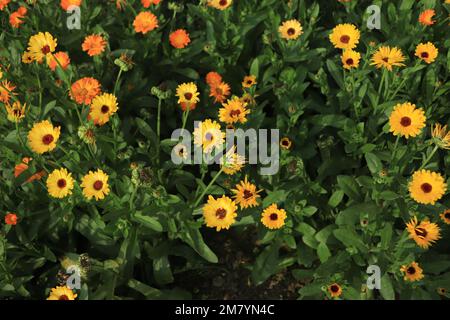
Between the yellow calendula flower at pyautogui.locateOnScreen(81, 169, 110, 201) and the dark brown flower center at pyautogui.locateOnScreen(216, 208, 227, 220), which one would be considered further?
the dark brown flower center at pyautogui.locateOnScreen(216, 208, 227, 220)

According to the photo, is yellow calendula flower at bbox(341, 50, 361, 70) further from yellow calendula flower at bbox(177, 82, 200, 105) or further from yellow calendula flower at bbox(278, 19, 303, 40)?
yellow calendula flower at bbox(177, 82, 200, 105)

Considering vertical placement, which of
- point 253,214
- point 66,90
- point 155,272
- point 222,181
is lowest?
point 155,272

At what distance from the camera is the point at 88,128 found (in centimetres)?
254

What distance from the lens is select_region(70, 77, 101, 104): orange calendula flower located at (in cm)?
284

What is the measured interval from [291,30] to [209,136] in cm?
116

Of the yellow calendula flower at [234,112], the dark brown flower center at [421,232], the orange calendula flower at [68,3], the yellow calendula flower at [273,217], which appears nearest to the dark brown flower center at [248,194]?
the yellow calendula flower at [273,217]

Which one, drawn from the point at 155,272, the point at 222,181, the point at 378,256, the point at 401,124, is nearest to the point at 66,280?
the point at 155,272

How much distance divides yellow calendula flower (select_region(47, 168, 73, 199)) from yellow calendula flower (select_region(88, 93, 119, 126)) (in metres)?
0.37

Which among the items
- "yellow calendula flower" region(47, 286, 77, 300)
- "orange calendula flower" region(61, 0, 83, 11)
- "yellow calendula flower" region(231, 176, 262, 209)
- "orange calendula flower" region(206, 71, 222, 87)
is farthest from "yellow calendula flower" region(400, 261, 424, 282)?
"orange calendula flower" region(61, 0, 83, 11)

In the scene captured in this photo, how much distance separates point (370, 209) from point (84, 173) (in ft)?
5.76

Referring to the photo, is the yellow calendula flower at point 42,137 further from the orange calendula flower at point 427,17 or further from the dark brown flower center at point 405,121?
the orange calendula flower at point 427,17

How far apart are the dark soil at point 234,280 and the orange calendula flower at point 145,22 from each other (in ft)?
5.02

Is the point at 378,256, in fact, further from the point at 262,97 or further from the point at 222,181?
the point at 262,97

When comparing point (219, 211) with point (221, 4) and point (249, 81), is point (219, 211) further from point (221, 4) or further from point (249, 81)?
point (221, 4)
